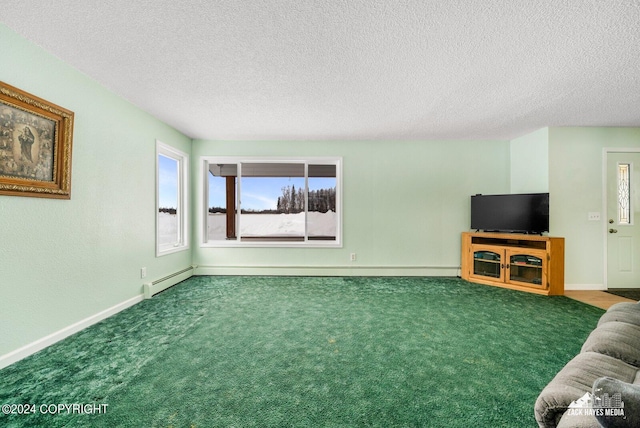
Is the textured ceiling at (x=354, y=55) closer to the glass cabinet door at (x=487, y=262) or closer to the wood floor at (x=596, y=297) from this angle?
the glass cabinet door at (x=487, y=262)

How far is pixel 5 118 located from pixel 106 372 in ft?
6.40

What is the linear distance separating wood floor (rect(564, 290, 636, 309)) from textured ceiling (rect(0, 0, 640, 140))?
2.39 metres

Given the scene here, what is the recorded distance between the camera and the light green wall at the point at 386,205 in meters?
4.58

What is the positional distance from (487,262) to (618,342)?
304 centimetres

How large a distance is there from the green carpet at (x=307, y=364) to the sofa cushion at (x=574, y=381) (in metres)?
0.47

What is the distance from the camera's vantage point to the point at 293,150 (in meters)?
4.63

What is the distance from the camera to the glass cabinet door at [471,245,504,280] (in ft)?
13.1

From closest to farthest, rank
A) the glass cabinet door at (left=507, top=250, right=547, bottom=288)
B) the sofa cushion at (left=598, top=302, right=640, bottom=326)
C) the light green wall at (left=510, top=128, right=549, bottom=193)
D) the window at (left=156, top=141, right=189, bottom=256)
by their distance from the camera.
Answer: the sofa cushion at (left=598, top=302, right=640, bottom=326), the glass cabinet door at (left=507, top=250, right=547, bottom=288), the window at (left=156, top=141, right=189, bottom=256), the light green wall at (left=510, top=128, right=549, bottom=193)

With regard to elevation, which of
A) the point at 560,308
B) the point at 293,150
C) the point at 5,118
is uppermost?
the point at 293,150

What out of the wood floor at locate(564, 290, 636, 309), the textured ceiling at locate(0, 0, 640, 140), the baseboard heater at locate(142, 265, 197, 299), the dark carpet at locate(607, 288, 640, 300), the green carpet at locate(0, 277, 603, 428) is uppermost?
the textured ceiling at locate(0, 0, 640, 140)

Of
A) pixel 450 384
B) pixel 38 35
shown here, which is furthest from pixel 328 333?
pixel 38 35

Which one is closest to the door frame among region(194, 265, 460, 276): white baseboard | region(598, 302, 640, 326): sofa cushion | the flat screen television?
the flat screen television

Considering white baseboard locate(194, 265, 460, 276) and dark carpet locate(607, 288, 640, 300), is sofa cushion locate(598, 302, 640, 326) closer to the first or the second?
dark carpet locate(607, 288, 640, 300)

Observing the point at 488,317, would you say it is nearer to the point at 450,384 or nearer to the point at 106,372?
the point at 450,384
